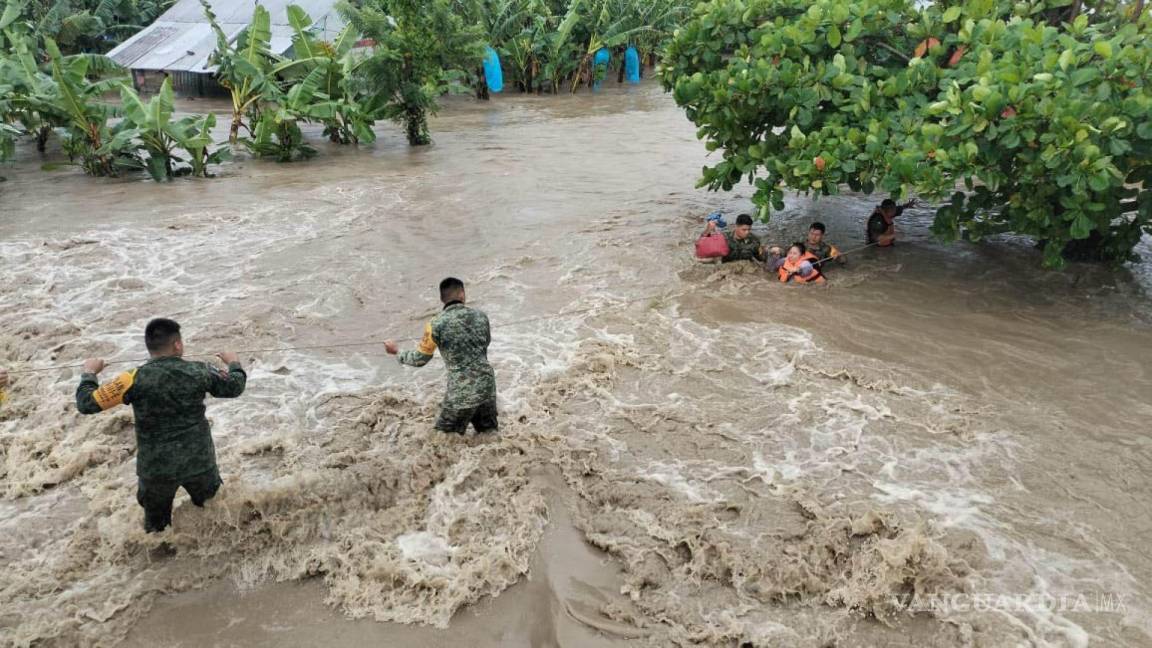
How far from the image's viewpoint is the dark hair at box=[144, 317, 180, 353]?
3.90m

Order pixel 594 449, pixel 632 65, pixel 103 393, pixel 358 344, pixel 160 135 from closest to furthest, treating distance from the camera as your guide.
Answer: pixel 103 393, pixel 594 449, pixel 358 344, pixel 160 135, pixel 632 65

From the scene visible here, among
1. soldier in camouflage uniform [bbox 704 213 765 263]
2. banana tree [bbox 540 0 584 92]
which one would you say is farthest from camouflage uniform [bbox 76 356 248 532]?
banana tree [bbox 540 0 584 92]

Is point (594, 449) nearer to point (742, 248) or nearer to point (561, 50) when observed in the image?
point (742, 248)

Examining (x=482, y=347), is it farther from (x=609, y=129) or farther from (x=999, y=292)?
(x=609, y=129)

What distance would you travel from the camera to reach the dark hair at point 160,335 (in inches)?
153

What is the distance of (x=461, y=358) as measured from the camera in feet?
16.4

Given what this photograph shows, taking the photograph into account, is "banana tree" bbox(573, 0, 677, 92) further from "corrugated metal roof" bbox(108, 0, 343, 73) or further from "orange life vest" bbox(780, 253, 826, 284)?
"orange life vest" bbox(780, 253, 826, 284)

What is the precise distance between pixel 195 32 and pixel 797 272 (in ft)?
70.9

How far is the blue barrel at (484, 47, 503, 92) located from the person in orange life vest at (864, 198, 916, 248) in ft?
49.0

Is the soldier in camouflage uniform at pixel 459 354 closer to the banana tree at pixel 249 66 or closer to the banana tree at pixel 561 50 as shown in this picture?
the banana tree at pixel 249 66

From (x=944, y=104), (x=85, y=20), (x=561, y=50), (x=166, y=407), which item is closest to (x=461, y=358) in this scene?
(x=166, y=407)

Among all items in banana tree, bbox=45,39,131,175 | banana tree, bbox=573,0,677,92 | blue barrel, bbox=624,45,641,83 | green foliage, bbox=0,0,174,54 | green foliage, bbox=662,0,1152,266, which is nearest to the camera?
green foliage, bbox=662,0,1152,266

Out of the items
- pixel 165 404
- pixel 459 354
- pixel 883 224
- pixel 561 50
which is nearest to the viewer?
pixel 165 404

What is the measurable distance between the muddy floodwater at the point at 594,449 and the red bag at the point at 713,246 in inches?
10.0
